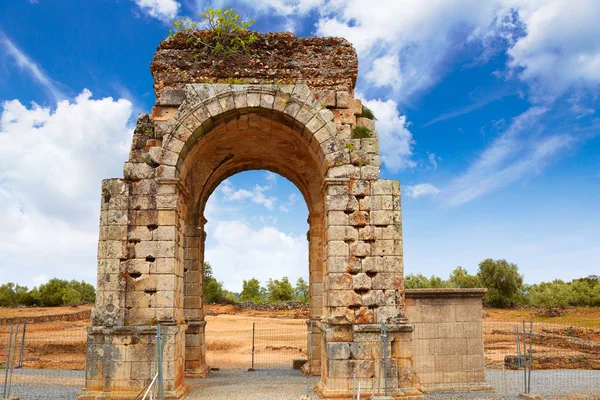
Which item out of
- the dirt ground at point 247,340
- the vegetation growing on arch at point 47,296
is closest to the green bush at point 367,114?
the dirt ground at point 247,340

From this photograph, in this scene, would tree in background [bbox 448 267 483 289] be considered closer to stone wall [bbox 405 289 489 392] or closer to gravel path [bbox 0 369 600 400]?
gravel path [bbox 0 369 600 400]

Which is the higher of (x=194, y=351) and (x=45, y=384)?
(x=194, y=351)

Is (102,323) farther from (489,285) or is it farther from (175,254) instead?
(489,285)

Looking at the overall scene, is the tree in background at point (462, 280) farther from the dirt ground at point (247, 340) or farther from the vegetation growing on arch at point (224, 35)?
the vegetation growing on arch at point (224, 35)

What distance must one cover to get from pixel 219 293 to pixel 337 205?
39.4 meters

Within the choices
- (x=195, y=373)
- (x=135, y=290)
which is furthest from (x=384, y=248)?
(x=195, y=373)

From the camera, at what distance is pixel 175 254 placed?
29.5 feet

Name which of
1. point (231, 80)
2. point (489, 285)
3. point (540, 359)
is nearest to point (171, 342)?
point (231, 80)

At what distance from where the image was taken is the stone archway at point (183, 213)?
8.50 metres

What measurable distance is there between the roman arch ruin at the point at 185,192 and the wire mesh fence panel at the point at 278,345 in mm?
7683

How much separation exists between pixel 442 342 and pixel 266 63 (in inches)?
274

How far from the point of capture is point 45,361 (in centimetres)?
1711

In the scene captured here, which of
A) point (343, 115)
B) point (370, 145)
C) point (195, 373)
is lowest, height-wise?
point (195, 373)

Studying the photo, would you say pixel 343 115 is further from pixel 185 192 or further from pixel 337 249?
pixel 185 192
